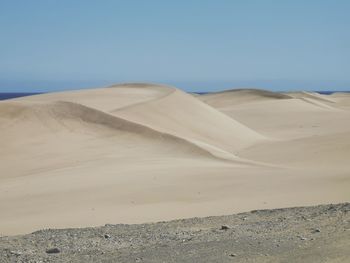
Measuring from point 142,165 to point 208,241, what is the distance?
408 inches

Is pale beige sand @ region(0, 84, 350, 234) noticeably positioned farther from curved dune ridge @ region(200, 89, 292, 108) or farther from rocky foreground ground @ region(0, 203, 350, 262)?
curved dune ridge @ region(200, 89, 292, 108)

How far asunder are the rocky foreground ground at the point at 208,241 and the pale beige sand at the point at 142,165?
79.2 inches

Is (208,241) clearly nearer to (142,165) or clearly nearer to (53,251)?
(53,251)

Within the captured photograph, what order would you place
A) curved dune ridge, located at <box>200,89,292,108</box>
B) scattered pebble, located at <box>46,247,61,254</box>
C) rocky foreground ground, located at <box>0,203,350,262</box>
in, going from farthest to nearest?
curved dune ridge, located at <box>200,89,292,108</box>
scattered pebble, located at <box>46,247,61,254</box>
rocky foreground ground, located at <box>0,203,350,262</box>

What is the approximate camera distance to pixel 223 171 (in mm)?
15656

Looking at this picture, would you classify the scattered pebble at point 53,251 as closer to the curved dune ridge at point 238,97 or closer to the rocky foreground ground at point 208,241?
the rocky foreground ground at point 208,241

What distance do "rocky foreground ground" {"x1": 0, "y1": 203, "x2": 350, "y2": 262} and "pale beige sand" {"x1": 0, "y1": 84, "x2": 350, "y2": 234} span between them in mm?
2013

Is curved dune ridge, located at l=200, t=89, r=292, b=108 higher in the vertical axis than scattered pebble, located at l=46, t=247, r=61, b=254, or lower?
lower

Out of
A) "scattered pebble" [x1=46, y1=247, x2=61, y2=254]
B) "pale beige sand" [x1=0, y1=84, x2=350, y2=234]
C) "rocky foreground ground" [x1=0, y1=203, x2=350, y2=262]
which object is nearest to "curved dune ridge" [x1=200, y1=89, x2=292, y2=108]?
"pale beige sand" [x1=0, y1=84, x2=350, y2=234]

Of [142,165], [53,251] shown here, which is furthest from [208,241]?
[142,165]

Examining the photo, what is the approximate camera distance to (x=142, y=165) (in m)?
17.5

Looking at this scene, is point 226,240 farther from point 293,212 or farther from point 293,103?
point 293,103

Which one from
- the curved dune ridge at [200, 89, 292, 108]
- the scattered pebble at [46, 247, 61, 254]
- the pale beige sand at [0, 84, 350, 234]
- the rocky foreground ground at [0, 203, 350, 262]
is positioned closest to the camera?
the rocky foreground ground at [0, 203, 350, 262]

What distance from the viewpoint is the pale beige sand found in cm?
1171
